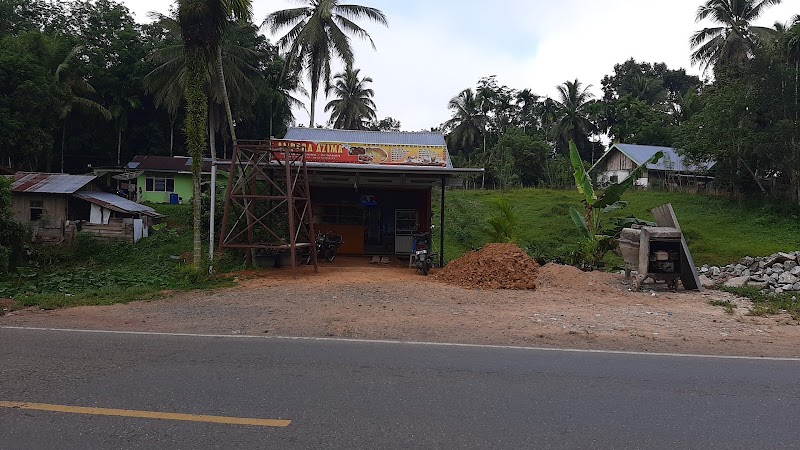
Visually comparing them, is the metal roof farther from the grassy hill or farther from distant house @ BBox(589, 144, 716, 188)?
distant house @ BBox(589, 144, 716, 188)

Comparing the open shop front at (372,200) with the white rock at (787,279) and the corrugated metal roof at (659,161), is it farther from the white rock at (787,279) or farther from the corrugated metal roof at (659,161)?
the corrugated metal roof at (659,161)

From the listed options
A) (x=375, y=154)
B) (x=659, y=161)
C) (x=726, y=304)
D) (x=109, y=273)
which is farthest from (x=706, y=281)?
(x=659, y=161)

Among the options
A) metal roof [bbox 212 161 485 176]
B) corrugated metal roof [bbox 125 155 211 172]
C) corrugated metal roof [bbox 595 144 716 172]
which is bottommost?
metal roof [bbox 212 161 485 176]

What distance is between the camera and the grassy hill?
22.3 meters

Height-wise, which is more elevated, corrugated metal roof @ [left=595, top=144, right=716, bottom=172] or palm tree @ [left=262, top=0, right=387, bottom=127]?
palm tree @ [left=262, top=0, right=387, bottom=127]

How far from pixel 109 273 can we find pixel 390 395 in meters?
17.1

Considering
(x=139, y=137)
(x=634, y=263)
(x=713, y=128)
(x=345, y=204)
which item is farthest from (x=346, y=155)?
(x=139, y=137)

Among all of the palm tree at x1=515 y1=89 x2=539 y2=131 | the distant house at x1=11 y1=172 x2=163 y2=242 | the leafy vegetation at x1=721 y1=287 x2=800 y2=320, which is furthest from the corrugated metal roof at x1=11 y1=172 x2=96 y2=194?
the palm tree at x1=515 y1=89 x2=539 y2=131

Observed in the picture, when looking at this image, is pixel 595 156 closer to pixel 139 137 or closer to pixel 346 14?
pixel 346 14

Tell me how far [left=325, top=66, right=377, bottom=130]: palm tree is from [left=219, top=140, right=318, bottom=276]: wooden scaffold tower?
32.2 meters

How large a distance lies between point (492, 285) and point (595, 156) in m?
48.6

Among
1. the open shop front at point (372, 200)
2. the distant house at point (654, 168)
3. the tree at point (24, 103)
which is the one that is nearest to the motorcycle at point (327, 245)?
the open shop front at point (372, 200)

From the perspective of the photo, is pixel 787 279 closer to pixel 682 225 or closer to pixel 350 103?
pixel 682 225

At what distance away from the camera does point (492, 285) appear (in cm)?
1393
